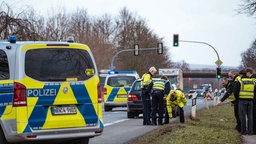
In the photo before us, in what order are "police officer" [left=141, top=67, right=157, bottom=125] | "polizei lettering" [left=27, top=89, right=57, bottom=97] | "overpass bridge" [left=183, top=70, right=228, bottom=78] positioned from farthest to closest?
"overpass bridge" [left=183, top=70, right=228, bottom=78] < "police officer" [left=141, top=67, right=157, bottom=125] < "polizei lettering" [left=27, top=89, right=57, bottom=97]

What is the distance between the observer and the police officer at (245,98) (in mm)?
14625

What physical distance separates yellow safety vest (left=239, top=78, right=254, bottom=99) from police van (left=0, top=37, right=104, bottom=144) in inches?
209

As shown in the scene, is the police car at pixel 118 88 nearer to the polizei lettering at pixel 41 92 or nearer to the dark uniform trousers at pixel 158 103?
the dark uniform trousers at pixel 158 103

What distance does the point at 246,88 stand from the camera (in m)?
14.6

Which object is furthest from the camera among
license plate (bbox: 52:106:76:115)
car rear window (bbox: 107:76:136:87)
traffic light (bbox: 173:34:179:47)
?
traffic light (bbox: 173:34:179:47)

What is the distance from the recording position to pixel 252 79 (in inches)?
579

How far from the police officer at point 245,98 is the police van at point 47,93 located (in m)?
5.30

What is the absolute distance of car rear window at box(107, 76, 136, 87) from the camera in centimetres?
2781

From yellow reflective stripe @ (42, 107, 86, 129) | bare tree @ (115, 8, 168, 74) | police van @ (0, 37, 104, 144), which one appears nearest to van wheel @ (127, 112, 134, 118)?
police van @ (0, 37, 104, 144)

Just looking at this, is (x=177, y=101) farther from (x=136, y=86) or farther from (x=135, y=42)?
(x=135, y=42)

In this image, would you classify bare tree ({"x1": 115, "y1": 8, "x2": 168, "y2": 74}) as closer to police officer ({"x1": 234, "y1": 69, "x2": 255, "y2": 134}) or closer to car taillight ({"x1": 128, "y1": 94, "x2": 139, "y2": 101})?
car taillight ({"x1": 128, "y1": 94, "x2": 139, "y2": 101})

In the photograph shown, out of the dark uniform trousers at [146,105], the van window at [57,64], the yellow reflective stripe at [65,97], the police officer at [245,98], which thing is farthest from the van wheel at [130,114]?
the yellow reflective stripe at [65,97]

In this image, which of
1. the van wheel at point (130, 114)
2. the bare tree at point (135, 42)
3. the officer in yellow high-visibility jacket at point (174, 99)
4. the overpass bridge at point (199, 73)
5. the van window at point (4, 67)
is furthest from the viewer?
the overpass bridge at point (199, 73)

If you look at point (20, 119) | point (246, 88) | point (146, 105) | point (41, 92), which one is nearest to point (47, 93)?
point (41, 92)
